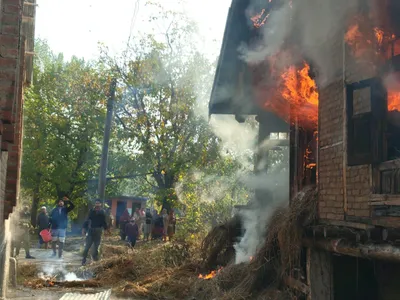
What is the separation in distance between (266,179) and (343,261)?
498cm

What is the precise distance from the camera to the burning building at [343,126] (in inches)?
256

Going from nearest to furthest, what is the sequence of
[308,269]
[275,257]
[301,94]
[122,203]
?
1. [308,269]
2. [275,257]
3. [301,94]
4. [122,203]

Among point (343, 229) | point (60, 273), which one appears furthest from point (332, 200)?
point (60, 273)

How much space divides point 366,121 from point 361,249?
63.3 inches

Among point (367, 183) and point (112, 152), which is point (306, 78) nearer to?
point (367, 183)

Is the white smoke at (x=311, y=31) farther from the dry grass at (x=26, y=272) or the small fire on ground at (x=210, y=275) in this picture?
the dry grass at (x=26, y=272)

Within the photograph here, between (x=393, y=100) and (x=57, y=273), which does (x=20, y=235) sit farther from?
(x=393, y=100)

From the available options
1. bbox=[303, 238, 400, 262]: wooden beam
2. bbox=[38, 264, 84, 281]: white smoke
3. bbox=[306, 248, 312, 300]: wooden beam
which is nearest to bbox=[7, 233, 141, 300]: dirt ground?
bbox=[38, 264, 84, 281]: white smoke

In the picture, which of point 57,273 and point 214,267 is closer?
point 214,267

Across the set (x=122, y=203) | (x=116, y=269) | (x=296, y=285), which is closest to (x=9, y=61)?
→ (x=296, y=285)

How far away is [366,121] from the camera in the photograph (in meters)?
6.69

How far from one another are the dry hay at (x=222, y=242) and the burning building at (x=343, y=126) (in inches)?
76.0

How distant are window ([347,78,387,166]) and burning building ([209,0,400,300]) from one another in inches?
0.5

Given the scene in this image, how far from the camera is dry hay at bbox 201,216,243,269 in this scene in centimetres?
1136
